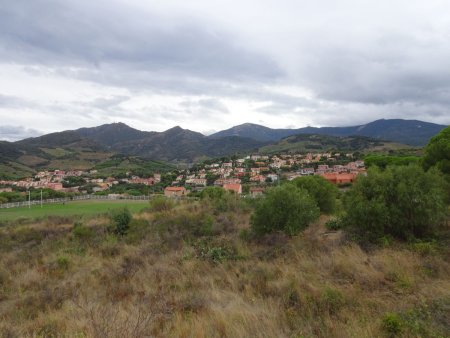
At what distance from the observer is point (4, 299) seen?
8836 millimetres

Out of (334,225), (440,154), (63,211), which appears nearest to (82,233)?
(334,225)

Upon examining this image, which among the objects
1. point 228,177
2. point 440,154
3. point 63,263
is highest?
point 440,154

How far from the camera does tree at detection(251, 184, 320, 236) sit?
11.5 metres

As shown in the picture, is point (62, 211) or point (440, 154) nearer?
point (440, 154)

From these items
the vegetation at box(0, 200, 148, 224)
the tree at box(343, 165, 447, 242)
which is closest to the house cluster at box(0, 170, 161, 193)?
the vegetation at box(0, 200, 148, 224)

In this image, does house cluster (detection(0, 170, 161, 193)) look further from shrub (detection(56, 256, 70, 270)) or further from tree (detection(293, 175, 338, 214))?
tree (detection(293, 175, 338, 214))

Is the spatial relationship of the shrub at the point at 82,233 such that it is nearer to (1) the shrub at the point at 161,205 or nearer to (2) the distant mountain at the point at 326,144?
(1) the shrub at the point at 161,205

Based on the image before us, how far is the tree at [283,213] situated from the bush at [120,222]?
1103 centimetres

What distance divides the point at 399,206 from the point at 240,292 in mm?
5139

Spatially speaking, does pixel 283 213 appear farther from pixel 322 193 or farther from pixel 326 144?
pixel 326 144

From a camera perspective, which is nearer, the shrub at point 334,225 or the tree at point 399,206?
the tree at point 399,206

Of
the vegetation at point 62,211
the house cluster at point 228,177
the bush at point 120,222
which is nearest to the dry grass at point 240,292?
the bush at point 120,222

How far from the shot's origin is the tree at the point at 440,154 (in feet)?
42.3

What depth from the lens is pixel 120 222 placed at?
2070 centimetres
